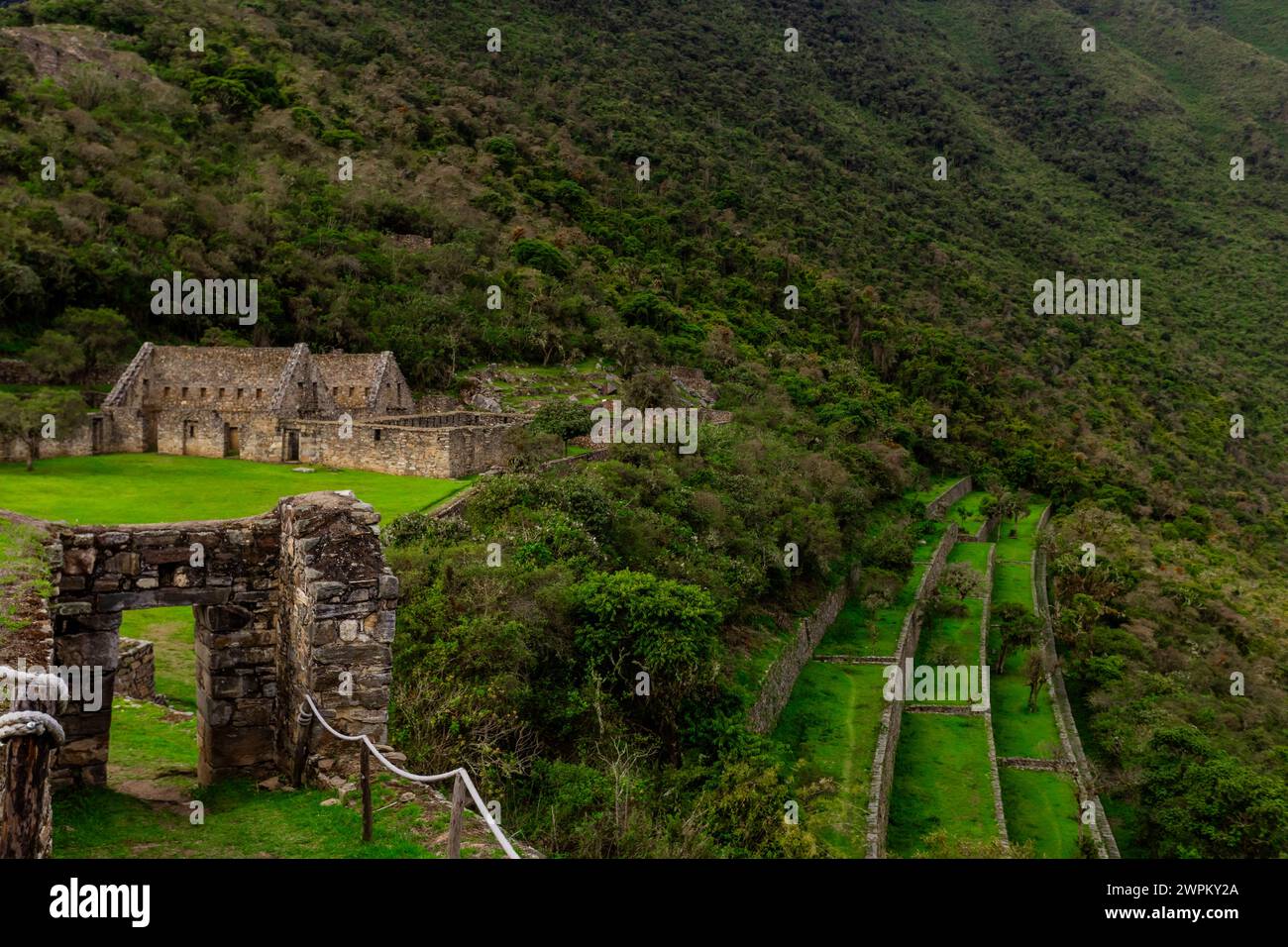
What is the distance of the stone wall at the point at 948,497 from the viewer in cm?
5962

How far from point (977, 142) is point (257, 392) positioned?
13212 cm

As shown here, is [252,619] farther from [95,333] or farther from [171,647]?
[95,333]

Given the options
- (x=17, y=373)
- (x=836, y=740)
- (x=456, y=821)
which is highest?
(x=17, y=373)

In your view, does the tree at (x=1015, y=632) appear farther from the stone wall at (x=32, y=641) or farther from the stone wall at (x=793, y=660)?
the stone wall at (x=32, y=641)

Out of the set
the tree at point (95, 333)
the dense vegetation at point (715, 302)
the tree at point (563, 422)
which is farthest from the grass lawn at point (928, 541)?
the tree at point (95, 333)

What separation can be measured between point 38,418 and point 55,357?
10106mm

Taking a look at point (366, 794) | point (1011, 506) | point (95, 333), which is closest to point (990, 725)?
point (366, 794)

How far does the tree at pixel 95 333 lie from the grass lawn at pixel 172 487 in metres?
8.36

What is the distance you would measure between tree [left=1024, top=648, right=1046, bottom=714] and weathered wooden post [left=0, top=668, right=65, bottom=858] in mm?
37034

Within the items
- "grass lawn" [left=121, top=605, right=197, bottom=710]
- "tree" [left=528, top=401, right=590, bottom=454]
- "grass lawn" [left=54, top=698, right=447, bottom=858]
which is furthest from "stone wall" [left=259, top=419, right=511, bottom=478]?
"grass lawn" [left=54, top=698, right=447, bottom=858]

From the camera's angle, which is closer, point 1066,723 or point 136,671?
point 136,671

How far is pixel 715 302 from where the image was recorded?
245 feet

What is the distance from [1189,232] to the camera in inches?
4978
